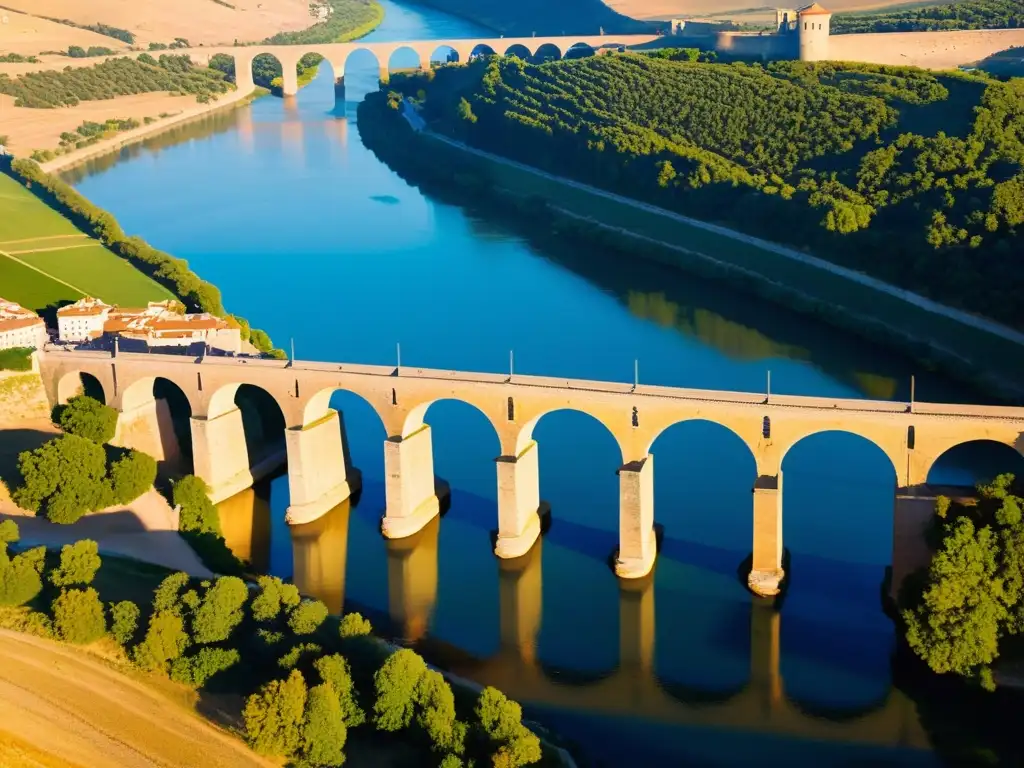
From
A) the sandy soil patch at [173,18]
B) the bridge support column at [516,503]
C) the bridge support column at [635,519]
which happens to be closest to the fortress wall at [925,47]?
the bridge support column at [516,503]

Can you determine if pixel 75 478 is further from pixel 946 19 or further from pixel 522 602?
pixel 946 19

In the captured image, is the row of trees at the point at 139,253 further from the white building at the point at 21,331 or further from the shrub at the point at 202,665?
the shrub at the point at 202,665

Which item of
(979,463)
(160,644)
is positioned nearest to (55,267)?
(160,644)

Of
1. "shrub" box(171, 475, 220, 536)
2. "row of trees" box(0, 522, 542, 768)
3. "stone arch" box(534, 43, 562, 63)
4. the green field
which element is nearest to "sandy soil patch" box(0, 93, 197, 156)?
the green field

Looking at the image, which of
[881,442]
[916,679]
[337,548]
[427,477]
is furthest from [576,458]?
[916,679]

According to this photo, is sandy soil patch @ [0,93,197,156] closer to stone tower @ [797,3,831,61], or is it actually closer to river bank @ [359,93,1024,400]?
river bank @ [359,93,1024,400]

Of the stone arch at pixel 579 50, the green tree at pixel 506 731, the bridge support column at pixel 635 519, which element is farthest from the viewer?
the stone arch at pixel 579 50
